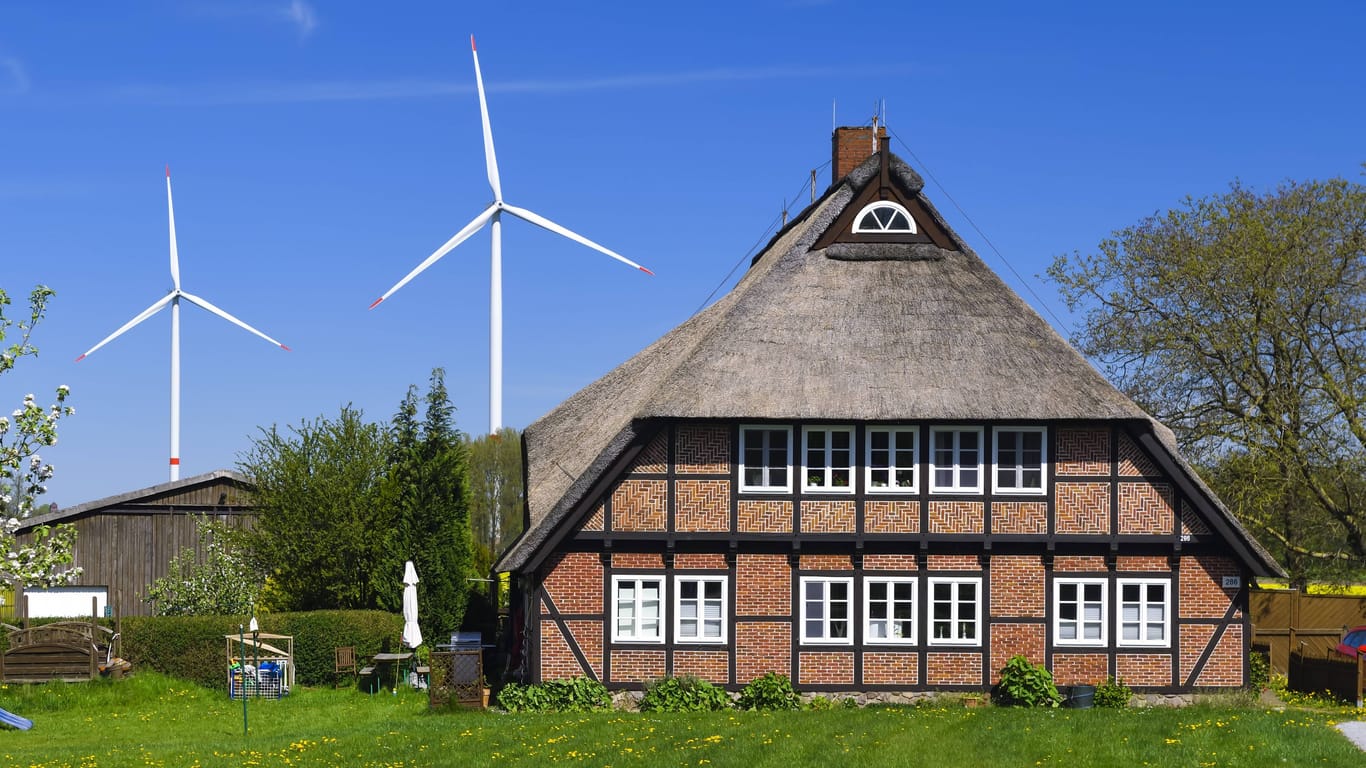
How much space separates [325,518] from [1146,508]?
1986 cm

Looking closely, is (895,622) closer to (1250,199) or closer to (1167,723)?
(1167,723)

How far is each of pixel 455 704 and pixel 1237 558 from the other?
15093mm

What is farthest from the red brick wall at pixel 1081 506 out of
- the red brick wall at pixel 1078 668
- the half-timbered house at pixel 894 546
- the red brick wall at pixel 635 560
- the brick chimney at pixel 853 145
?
the brick chimney at pixel 853 145

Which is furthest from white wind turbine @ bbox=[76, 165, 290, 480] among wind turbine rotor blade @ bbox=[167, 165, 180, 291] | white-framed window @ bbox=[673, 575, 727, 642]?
white-framed window @ bbox=[673, 575, 727, 642]

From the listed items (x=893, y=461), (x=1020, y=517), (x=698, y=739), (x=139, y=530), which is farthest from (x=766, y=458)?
(x=139, y=530)

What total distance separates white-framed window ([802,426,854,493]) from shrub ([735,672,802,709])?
3.68m

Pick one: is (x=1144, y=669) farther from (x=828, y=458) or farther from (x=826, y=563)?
(x=828, y=458)

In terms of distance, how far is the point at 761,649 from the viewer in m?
28.1

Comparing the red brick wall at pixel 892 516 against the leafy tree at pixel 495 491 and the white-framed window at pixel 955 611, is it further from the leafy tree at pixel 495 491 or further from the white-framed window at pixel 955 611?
the leafy tree at pixel 495 491

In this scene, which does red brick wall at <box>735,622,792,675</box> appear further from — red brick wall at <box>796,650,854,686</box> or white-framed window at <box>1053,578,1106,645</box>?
white-framed window at <box>1053,578,1106,645</box>

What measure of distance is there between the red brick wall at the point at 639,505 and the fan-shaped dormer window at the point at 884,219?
7.60 m

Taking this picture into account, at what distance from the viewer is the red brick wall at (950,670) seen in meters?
28.1

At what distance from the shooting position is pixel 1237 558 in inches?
1114

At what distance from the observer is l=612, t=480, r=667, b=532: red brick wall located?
27.9 metres
